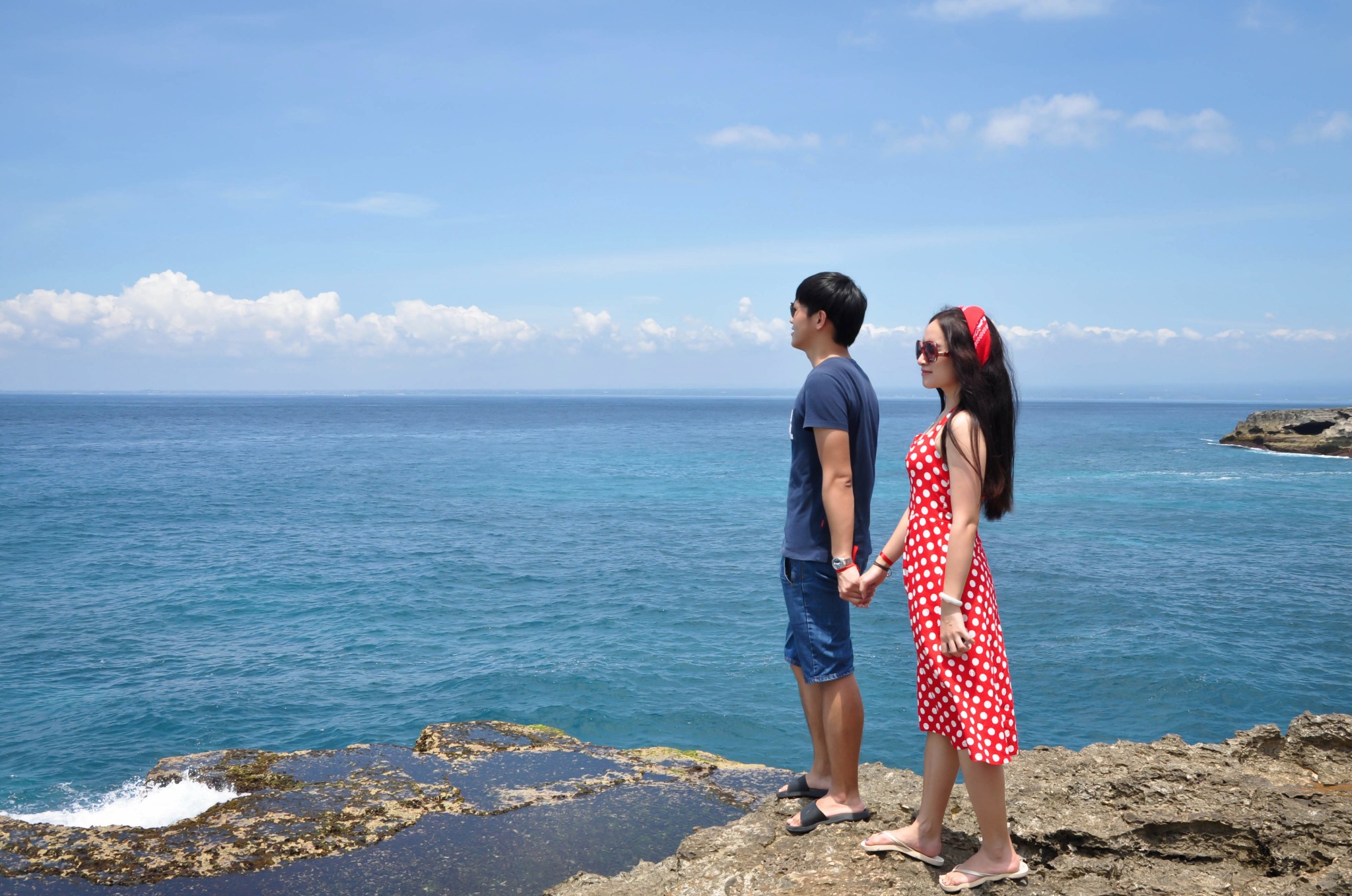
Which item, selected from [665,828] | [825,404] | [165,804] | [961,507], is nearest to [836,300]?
[825,404]

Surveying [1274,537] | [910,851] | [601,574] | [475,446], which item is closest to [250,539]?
[601,574]

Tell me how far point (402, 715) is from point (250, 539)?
60.6ft

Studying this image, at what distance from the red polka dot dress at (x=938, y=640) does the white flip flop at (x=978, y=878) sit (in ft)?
1.69

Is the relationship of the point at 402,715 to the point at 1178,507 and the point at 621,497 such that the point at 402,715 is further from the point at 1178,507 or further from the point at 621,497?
the point at 1178,507

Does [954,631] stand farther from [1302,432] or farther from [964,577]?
[1302,432]

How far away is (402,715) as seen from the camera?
12.5 meters

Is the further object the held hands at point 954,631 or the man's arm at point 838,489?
the man's arm at point 838,489

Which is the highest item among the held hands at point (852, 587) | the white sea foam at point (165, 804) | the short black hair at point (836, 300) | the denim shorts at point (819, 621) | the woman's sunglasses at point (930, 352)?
the short black hair at point (836, 300)

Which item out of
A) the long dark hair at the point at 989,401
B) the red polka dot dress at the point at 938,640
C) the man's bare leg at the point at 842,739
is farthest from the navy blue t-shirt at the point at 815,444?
the man's bare leg at the point at 842,739

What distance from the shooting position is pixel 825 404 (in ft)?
13.3

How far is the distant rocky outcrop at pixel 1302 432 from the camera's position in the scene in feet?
180

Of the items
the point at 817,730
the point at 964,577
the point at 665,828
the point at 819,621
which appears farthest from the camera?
the point at 665,828

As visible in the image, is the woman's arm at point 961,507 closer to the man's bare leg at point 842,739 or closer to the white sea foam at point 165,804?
the man's bare leg at point 842,739

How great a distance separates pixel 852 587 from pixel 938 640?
0.45 metres
